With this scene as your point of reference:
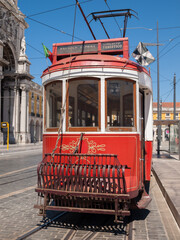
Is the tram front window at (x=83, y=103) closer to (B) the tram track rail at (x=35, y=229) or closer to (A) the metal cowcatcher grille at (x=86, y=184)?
(A) the metal cowcatcher grille at (x=86, y=184)

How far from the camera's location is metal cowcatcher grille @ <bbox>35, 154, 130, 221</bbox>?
Result: 13.7 ft

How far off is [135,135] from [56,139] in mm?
1499

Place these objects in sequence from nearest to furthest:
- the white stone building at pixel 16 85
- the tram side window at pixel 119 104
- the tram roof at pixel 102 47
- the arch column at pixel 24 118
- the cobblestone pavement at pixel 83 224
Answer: the cobblestone pavement at pixel 83 224 < the tram side window at pixel 119 104 < the tram roof at pixel 102 47 < the white stone building at pixel 16 85 < the arch column at pixel 24 118

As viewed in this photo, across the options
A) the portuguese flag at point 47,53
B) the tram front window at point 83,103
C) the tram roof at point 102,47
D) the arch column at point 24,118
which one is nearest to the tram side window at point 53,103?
the tram front window at point 83,103

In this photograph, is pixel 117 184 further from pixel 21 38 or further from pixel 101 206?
pixel 21 38

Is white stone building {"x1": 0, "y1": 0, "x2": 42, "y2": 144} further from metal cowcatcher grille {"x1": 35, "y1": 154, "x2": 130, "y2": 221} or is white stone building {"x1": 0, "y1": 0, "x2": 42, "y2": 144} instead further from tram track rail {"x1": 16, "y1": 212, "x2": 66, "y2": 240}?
metal cowcatcher grille {"x1": 35, "y1": 154, "x2": 130, "y2": 221}

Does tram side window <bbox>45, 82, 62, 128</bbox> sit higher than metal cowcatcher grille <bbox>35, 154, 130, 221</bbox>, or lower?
higher

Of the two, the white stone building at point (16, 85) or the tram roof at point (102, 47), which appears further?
the white stone building at point (16, 85)

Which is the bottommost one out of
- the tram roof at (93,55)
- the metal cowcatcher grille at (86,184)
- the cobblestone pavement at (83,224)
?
the cobblestone pavement at (83,224)

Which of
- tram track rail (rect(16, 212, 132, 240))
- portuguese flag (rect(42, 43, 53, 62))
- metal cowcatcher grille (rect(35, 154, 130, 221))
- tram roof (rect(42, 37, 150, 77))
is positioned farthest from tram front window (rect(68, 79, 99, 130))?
tram track rail (rect(16, 212, 132, 240))

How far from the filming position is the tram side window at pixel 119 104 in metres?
4.94

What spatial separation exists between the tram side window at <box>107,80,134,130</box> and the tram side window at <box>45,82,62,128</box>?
101cm

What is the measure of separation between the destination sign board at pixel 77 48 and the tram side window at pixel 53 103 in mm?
914

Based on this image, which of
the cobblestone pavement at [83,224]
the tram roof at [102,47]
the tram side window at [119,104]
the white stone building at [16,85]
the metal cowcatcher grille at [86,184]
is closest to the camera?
the metal cowcatcher grille at [86,184]
